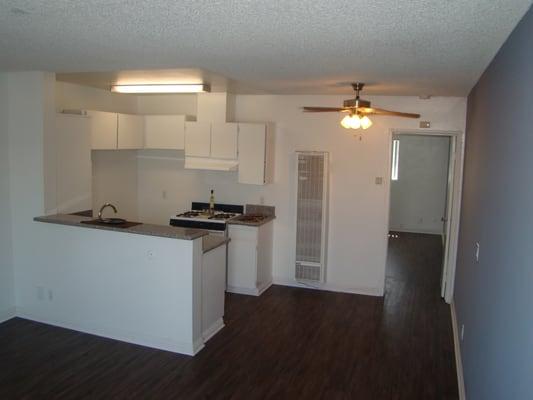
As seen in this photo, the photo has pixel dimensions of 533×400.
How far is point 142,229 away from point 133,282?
0.50m

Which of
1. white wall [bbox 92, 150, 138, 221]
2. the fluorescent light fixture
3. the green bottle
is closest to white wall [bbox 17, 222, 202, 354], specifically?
white wall [bbox 92, 150, 138, 221]

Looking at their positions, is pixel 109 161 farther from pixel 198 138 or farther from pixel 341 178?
pixel 341 178

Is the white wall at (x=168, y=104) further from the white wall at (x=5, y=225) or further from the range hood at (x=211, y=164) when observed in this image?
the white wall at (x=5, y=225)

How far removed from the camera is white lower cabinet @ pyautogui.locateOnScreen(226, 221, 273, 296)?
19.0 ft

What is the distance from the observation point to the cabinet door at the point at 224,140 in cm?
588

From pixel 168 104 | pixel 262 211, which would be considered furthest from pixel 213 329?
pixel 168 104

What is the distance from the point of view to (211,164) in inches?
237

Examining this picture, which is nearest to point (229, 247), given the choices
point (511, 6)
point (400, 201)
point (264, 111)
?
point (264, 111)

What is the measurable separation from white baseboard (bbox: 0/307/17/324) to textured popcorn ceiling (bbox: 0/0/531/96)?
246 cm

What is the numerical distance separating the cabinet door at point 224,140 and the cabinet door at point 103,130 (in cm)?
118

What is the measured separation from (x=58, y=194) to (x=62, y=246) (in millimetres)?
552

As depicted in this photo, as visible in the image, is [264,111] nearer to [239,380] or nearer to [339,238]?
[339,238]

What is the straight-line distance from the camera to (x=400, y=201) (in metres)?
10.4

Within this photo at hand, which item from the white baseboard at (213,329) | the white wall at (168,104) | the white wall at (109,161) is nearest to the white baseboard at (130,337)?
the white baseboard at (213,329)
